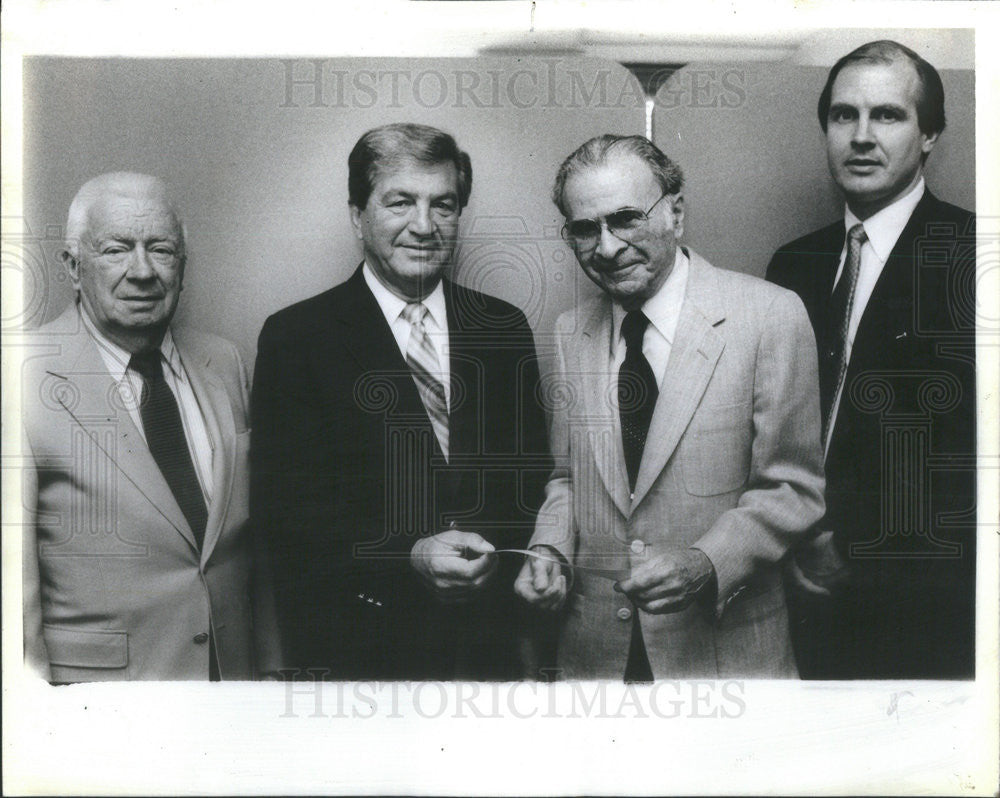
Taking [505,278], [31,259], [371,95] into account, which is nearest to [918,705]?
[505,278]

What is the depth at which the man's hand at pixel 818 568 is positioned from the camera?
402 cm

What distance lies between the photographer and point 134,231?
13.1ft

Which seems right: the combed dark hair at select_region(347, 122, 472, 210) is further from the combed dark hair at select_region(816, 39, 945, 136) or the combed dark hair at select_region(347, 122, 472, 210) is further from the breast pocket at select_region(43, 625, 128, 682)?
the breast pocket at select_region(43, 625, 128, 682)

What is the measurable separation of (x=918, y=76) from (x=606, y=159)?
1140mm

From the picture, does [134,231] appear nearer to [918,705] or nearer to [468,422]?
[468,422]

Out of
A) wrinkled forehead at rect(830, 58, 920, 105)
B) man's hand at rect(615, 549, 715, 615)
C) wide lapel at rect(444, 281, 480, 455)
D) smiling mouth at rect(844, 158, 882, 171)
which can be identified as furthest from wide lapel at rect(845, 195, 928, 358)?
wide lapel at rect(444, 281, 480, 455)

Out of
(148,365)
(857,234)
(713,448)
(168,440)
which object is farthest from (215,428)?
(857,234)

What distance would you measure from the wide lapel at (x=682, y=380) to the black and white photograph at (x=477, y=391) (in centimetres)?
1

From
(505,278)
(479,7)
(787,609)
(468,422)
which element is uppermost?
(479,7)

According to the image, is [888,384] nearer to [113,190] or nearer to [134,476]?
[134,476]

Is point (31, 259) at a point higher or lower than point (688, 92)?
lower

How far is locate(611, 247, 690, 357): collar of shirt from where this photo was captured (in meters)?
4.01

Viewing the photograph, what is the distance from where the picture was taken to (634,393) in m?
3.99

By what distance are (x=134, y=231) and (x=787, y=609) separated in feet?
8.60
